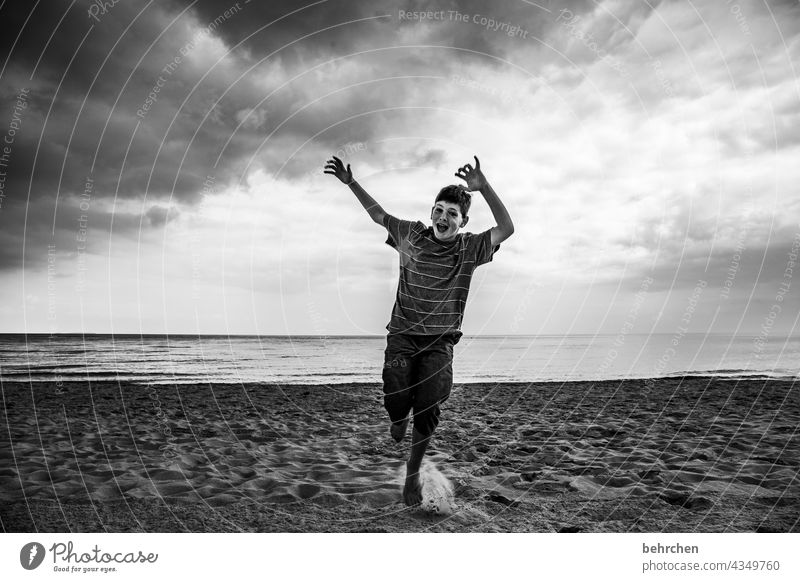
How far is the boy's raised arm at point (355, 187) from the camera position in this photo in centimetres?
582

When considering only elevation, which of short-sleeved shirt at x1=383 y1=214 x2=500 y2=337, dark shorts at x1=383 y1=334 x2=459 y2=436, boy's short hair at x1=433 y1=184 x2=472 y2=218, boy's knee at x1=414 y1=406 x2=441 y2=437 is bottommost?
boy's knee at x1=414 y1=406 x2=441 y2=437

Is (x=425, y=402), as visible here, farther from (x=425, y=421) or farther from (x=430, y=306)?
(x=430, y=306)

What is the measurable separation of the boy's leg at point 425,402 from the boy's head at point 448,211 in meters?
1.27

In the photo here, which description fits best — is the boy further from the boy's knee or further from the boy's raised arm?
the boy's raised arm

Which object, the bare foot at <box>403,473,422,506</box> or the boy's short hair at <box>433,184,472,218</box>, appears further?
the boy's short hair at <box>433,184,472,218</box>

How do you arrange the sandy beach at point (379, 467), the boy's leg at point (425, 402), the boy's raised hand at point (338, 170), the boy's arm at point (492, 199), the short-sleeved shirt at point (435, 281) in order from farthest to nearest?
the boy's raised hand at point (338, 170) < the short-sleeved shirt at point (435, 281) < the boy's leg at point (425, 402) < the boy's arm at point (492, 199) < the sandy beach at point (379, 467)

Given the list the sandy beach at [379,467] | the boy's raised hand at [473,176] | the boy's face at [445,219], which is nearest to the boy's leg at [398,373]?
the sandy beach at [379,467]

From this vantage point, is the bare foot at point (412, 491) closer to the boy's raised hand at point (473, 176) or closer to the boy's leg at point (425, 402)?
the boy's leg at point (425, 402)

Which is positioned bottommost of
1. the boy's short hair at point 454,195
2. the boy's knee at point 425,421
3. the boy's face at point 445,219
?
the boy's knee at point 425,421

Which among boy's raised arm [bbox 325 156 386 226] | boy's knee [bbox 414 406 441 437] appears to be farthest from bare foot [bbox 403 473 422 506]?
boy's raised arm [bbox 325 156 386 226]

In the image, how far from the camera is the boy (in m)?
5.28

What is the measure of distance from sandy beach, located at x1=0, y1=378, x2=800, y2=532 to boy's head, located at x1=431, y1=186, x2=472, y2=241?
116 inches

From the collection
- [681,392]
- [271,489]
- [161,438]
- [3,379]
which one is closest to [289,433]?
[161,438]

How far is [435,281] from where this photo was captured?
18.0ft
